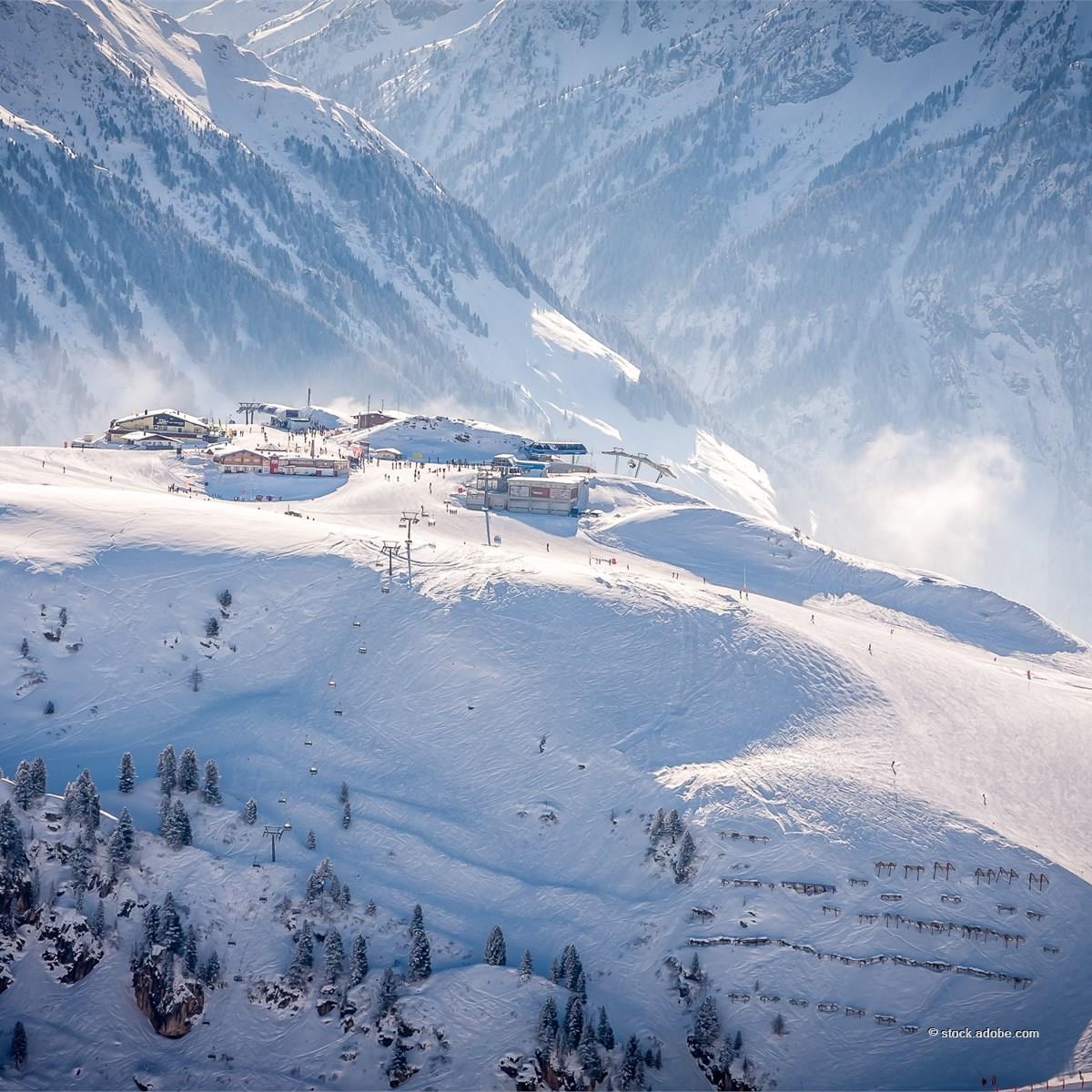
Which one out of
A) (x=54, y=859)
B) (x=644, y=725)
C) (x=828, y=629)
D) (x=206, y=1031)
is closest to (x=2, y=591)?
(x=54, y=859)

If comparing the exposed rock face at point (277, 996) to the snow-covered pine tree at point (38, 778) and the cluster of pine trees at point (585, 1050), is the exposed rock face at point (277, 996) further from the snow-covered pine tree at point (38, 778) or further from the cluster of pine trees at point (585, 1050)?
the snow-covered pine tree at point (38, 778)

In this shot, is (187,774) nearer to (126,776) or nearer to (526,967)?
(126,776)

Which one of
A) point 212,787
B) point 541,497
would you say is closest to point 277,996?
point 212,787

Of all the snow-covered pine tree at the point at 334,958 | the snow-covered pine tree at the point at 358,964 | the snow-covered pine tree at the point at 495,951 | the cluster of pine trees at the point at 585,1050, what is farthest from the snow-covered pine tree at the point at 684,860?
the snow-covered pine tree at the point at 334,958

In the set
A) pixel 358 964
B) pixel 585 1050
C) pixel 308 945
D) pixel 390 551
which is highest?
pixel 390 551

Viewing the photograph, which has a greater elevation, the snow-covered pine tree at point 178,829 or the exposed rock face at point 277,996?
the snow-covered pine tree at point 178,829

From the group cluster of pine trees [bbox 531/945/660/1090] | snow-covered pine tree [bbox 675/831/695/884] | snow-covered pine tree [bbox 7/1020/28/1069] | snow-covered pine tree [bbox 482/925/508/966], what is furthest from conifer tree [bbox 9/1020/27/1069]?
snow-covered pine tree [bbox 675/831/695/884]

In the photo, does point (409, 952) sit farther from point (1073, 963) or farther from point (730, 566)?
point (730, 566)
